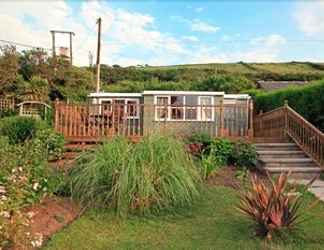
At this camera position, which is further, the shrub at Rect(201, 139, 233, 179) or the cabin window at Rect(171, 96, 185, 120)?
the cabin window at Rect(171, 96, 185, 120)

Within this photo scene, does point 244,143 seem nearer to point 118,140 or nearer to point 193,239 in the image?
point 118,140

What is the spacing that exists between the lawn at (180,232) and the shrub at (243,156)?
4.37 meters

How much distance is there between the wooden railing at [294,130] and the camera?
10211 mm

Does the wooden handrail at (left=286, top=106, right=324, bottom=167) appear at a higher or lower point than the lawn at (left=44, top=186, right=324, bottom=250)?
higher

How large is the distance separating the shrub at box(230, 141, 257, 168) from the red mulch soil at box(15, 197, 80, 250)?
556 cm

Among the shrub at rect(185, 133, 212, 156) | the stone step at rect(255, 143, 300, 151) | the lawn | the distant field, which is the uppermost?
the distant field

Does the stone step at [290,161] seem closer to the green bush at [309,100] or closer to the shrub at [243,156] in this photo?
the shrub at [243,156]

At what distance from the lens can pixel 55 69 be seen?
32.0 metres

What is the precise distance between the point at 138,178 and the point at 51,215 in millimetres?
1309

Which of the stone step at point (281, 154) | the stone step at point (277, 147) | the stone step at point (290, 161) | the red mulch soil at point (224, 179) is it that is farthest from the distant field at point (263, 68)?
the red mulch soil at point (224, 179)

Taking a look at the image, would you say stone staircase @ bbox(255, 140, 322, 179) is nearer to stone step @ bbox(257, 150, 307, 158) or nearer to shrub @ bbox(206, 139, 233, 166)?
stone step @ bbox(257, 150, 307, 158)

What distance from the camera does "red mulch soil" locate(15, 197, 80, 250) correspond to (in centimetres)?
502

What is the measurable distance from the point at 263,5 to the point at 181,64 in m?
40.2

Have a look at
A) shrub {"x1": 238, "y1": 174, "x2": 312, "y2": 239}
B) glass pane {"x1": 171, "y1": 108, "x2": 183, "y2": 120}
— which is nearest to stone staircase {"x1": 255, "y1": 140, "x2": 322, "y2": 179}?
shrub {"x1": 238, "y1": 174, "x2": 312, "y2": 239}
